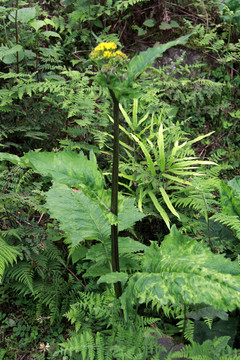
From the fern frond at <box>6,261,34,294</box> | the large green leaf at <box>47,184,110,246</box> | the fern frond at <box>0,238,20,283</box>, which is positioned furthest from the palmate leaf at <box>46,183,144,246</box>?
the fern frond at <box>6,261,34,294</box>

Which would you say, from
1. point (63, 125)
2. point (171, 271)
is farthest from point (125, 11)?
point (171, 271)

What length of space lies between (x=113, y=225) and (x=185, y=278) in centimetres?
42

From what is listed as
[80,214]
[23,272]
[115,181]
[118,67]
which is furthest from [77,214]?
[118,67]

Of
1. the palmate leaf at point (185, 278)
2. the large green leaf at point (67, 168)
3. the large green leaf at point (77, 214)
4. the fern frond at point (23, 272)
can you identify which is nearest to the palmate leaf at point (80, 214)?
the large green leaf at point (77, 214)

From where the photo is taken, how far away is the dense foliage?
1274mm

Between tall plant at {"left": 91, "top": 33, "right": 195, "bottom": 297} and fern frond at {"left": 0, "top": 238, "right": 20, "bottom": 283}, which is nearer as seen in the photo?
tall plant at {"left": 91, "top": 33, "right": 195, "bottom": 297}

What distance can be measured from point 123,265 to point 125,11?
13.1 ft

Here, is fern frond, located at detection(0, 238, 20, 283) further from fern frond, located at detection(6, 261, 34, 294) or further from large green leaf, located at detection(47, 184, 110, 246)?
large green leaf, located at detection(47, 184, 110, 246)

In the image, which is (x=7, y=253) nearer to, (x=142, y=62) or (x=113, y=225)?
(x=113, y=225)

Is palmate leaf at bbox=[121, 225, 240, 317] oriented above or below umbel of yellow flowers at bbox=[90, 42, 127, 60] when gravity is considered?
below

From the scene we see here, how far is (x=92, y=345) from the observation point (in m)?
1.61

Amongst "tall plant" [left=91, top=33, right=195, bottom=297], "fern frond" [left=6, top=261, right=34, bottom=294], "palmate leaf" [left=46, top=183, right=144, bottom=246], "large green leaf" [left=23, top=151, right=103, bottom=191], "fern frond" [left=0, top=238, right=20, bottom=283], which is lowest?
"fern frond" [left=6, top=261, right=34, bottom=294]

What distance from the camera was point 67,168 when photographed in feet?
5.00

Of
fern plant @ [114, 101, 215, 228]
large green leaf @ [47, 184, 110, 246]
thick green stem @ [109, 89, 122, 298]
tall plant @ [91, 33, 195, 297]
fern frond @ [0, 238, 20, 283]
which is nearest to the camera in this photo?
tall plant @ [91, 33, 195, 297]
